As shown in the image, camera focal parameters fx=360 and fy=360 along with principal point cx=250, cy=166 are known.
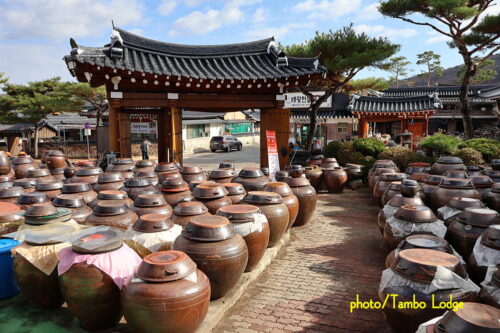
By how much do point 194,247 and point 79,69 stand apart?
6.91 meters

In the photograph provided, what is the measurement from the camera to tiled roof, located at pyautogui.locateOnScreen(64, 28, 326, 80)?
942 centimetres

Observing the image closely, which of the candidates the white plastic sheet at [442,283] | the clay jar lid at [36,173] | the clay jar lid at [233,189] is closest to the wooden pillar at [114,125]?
the clay jar lid at [36,173]

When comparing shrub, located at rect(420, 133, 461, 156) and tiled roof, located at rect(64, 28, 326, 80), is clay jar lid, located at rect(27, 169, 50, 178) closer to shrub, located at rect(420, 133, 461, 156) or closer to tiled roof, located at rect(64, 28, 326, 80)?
tiled roof, located at rect(64, 28, 326, 80)

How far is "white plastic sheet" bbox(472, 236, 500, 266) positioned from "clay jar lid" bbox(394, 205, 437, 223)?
112 centimetres

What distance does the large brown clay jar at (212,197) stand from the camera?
5984 millimetres

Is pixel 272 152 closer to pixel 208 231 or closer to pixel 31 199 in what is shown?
pixel 31 199

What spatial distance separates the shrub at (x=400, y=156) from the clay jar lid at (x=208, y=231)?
969 cm

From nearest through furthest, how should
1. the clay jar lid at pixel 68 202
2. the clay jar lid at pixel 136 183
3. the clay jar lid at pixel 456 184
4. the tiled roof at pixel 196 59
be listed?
the clay jar lid at pixel 68 202 < the clay jar lid at pixel 456 184 < the clay jar lid at pixel 136 183 < the tiled roof at pixel 196 59

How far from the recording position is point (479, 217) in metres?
4.92

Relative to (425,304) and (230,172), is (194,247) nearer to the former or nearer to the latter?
(425,304)

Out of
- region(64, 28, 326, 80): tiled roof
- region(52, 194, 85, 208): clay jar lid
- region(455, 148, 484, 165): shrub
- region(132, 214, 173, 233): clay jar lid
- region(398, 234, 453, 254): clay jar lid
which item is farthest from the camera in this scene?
region(455, 148, 484, 165): shrub

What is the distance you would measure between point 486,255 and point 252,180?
4506mm

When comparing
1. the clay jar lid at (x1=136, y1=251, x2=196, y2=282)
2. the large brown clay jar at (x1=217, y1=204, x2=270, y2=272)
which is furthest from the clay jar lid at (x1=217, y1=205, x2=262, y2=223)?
the clay jar lid at (x1=136, y1=251, x2=196, y2=282)

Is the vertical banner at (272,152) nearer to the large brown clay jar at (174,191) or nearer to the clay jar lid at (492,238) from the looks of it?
the large brown clay jar at (174,191)
